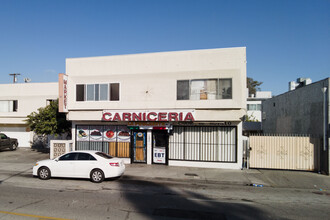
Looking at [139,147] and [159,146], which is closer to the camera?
[159,146]

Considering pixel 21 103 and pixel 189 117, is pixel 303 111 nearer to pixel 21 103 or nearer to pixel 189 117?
pixel 189 117

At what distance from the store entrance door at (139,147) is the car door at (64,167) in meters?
5.12

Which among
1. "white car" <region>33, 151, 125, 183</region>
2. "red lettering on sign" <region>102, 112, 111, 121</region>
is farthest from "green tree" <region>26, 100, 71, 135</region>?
"white car" <region>33, 151, 125, 183</region>

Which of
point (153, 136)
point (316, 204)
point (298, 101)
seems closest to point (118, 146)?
point (153, 136)

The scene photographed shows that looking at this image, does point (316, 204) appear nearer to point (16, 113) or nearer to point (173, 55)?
point (173, 55)

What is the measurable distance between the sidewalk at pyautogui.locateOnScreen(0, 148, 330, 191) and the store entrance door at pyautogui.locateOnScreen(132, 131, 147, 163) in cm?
97

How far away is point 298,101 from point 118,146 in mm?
13644

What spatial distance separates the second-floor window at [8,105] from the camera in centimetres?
2488

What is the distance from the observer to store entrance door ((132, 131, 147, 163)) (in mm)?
15516

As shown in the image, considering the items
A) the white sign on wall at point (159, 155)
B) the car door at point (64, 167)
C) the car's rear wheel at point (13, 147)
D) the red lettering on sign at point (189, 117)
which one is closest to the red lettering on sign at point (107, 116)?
the white sign on wall at point (159, 155)

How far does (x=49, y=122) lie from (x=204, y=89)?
11.9 meters

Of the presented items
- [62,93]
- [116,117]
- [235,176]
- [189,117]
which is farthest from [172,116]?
[62,93]

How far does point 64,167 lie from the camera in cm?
1096

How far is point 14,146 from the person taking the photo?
74.6ft
